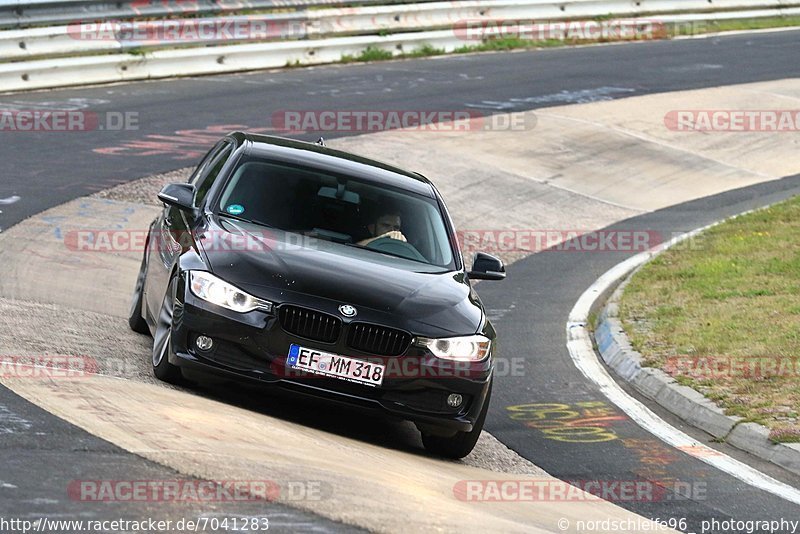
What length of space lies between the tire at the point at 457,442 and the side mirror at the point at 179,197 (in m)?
2.18

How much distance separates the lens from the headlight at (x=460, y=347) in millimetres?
7949

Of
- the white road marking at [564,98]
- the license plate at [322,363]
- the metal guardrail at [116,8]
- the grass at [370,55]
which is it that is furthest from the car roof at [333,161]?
the grass at [370,55]

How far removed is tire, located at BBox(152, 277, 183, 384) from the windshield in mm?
881

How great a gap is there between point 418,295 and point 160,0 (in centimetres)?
1751

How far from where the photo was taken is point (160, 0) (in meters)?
24.5

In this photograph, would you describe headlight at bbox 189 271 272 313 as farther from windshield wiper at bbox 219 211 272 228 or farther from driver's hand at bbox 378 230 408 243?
driver's hand at bbox 378 230 408 243

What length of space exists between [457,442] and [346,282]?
124cm

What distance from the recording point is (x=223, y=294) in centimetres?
791

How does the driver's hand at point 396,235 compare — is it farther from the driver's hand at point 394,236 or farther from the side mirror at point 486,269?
the side mirror at point 486,269

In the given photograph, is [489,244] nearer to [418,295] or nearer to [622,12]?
[418,295]

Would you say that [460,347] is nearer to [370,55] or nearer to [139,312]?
[139,312]

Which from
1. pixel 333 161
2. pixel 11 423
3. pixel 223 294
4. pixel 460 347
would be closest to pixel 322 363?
pixel 223 294

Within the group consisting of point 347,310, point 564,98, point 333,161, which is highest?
point 333,161

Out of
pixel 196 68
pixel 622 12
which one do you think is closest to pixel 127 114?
pixel 196 68
